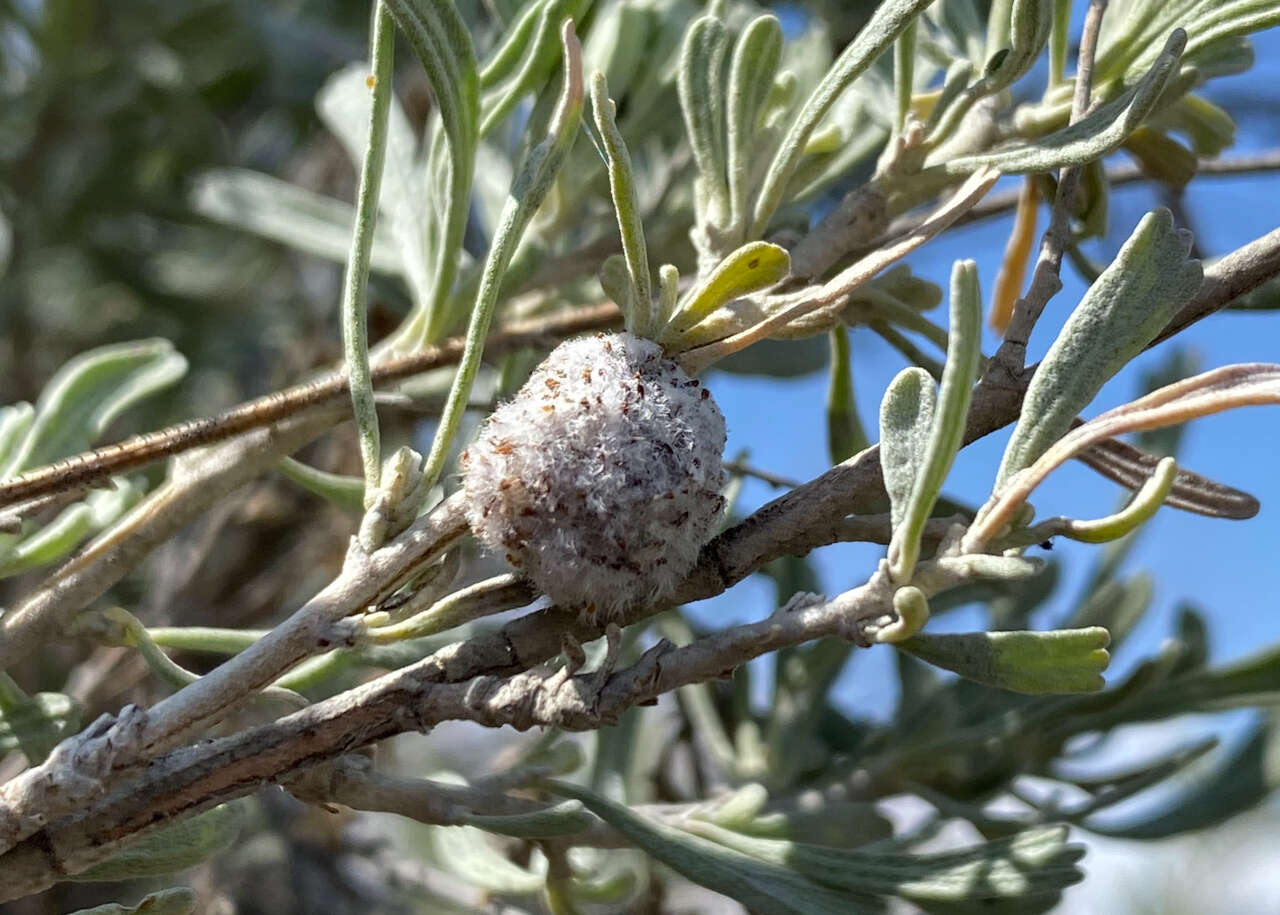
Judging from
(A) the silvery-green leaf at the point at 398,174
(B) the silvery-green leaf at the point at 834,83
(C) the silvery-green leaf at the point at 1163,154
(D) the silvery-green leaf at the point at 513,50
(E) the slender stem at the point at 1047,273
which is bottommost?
(E) the slender stem at the point at 1047,273

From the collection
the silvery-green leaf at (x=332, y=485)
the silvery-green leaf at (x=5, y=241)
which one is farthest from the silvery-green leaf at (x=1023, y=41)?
the silvery-green leaf at (x=5, y=241)

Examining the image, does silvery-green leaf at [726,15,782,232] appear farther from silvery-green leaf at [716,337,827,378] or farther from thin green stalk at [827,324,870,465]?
silvery-green leaf at [716,337,827,378]

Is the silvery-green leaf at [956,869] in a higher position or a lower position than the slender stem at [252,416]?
lower

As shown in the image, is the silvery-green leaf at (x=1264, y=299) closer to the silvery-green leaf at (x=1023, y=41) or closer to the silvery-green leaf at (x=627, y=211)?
the silvery-green leaf at (x=1023, y=41)

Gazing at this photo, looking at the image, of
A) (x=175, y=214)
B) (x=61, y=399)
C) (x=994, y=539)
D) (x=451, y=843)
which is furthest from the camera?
(x=175, y=214)

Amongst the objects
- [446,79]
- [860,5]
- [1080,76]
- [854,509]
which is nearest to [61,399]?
[446,79]

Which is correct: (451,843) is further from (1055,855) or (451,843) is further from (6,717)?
(1055,855)
